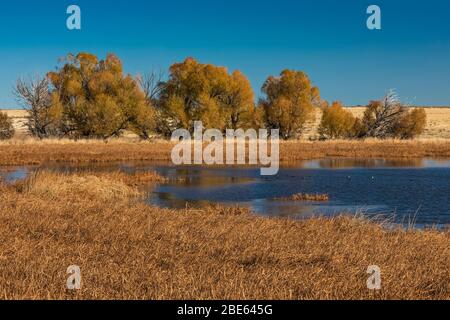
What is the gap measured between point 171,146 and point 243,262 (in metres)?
46.6

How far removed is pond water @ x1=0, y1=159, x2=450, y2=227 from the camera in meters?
19.0

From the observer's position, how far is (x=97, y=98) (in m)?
58.7

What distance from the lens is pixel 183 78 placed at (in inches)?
2461

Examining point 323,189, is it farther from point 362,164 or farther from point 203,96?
point 203,96

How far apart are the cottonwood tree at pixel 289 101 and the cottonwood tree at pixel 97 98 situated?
48.9 ft

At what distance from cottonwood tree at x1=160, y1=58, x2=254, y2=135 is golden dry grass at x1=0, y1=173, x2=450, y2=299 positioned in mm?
47737

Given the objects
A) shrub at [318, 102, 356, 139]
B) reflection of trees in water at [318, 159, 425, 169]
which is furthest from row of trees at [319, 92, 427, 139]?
reflection of trees in water at [318, 159, 425, 169]

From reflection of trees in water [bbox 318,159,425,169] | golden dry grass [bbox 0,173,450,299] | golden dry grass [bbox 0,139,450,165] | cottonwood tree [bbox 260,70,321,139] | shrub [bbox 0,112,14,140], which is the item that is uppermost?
cottonwood tree [bbox 260,70,321,139]

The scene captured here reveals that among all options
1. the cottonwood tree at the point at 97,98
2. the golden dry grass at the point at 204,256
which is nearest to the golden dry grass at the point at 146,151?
Answer: the cottonwood tree at the point at 97,98

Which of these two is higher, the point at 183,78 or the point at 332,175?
the point at 183,78

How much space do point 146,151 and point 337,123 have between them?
29236 mm

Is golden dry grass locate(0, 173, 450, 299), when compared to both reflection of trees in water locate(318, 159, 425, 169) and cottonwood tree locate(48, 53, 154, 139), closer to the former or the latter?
reflection of trees in water locate(318, 159, 425, 169)

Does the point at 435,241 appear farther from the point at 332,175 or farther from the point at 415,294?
the point at 332,175
